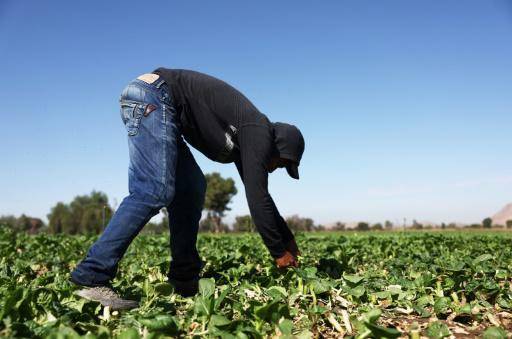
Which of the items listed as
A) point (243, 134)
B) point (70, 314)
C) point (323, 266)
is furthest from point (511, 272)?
point (70, 314)

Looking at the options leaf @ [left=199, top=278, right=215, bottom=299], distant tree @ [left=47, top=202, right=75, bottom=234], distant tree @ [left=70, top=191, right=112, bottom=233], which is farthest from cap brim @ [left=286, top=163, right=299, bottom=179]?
distant tree @ [left=47, top=202, right=75, bottom=234]

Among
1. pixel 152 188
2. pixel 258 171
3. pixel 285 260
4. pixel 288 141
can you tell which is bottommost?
pixel 285 260

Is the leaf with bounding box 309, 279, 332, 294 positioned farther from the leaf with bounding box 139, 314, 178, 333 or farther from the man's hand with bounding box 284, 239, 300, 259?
the leaf with bounding box 139, 314, 178, 333

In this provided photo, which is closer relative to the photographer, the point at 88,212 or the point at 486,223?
the point at 486,223

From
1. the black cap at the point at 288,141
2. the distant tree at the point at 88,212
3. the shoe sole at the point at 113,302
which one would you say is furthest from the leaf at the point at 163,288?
the distant tree at the point at 88,212

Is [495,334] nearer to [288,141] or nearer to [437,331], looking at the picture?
[437,331]

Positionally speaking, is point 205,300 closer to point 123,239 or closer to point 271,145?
point 123,239

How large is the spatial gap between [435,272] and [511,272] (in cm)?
126

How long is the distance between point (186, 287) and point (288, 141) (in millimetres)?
1451

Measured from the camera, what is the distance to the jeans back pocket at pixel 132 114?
300 centimetres

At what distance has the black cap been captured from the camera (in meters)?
3.29

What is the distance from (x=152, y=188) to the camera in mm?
2805

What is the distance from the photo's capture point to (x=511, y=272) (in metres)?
4.73

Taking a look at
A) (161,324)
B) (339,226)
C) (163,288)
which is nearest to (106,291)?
(163,288)
